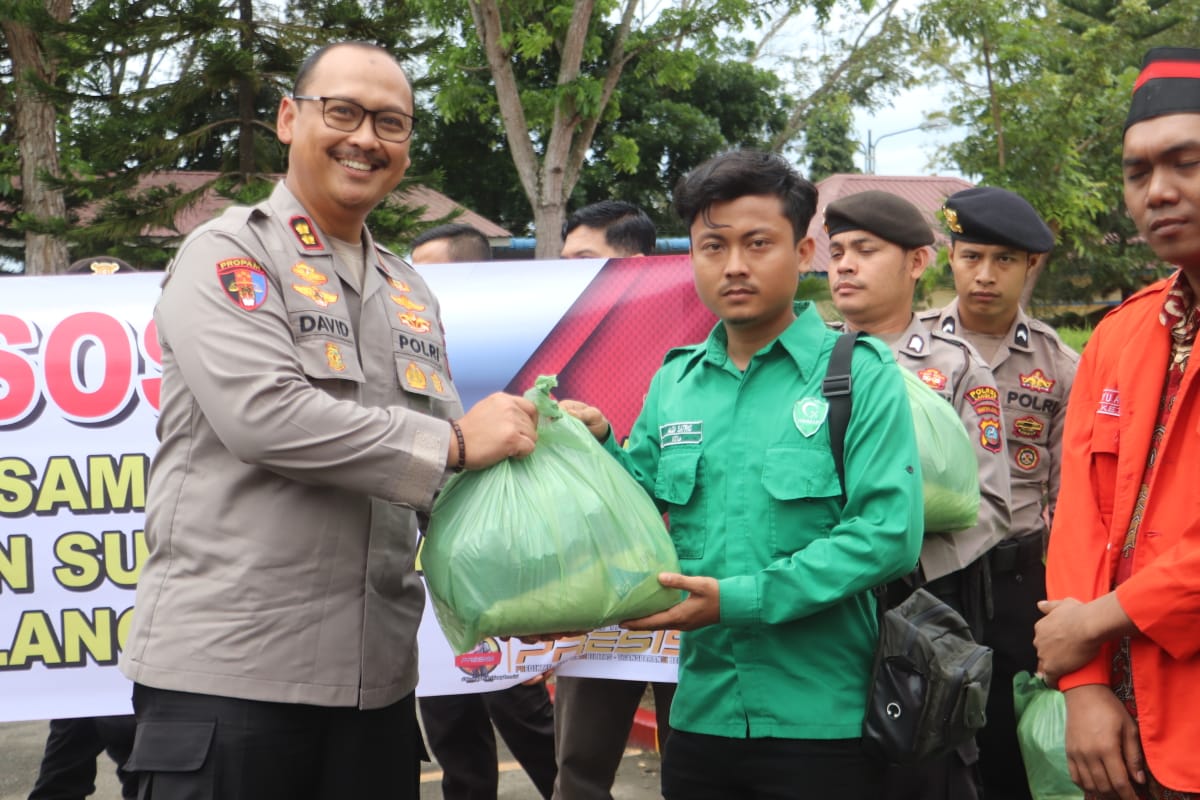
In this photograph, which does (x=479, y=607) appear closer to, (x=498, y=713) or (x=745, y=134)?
(x=498, y=713)

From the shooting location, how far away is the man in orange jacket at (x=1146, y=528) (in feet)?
5.92

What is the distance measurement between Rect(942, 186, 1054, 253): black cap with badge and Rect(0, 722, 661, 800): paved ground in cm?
252

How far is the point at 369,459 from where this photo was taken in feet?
6.63

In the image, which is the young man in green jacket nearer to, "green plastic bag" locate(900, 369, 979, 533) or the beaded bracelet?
the beaded bracelet

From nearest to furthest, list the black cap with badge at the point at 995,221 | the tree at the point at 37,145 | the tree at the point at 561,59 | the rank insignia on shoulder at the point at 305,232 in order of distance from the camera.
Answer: the rank insignia on shoulder at the point at 305,232 → the black cap with badge at the point at 995,221 → the tree at the point at 561,59 → the tree at the point at 37,145

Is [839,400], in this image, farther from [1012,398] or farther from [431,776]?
[431,776]

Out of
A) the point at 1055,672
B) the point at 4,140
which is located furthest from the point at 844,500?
the point at 4,140

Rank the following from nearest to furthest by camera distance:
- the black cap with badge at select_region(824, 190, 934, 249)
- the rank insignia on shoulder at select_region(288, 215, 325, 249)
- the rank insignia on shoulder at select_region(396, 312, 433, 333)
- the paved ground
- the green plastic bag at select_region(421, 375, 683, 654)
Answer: the green plastic bag at select_region(421, 375, 683, 654) → the rank insignia on shoulder at select_region(288, 215, 325, 249) → the rank insignia on shoulder at select_region(396, 312, 433, 333) → the black cap with badge at select_region(824, 190, 934, 249) → the paved ground

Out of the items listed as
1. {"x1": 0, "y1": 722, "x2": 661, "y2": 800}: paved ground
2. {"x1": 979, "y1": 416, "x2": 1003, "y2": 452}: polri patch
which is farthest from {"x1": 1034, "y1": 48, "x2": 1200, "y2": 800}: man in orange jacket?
{"x1": 0, "y1": 722, "x2": 661, "y2": 800}: paved ground

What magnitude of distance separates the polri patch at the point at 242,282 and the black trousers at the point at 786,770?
3.83 feet

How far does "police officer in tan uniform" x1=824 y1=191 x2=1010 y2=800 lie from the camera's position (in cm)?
316

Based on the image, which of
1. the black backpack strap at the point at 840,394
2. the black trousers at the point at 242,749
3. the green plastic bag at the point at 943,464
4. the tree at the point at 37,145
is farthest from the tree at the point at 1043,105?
the tree at the point at 37,145

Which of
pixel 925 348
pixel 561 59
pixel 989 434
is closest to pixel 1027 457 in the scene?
pixel 989 434

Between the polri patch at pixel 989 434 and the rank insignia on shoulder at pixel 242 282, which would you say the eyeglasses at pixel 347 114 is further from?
the polri patch at pixel 989 434
